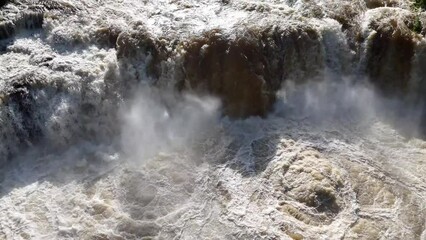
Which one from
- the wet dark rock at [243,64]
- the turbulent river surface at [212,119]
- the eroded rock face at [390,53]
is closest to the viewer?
the turbulent river surface at [212,119]

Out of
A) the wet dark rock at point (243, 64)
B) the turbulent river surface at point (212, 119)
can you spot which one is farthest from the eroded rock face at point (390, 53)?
the wet dark rock at point (243, 64)

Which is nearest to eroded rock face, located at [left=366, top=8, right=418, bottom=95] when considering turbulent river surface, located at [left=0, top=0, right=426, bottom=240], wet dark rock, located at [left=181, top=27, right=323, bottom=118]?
turbulent river surface, located at [left=0, top=0, right=426, bottom=240]

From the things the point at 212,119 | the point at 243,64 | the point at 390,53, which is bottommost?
the point at 212,119

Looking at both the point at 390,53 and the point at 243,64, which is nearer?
the point at 243,64

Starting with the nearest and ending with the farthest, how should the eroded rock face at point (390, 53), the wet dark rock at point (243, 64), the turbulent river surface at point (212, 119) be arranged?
the turbulent river surface at point (212, 119)
the wet dark rock at point (243, 64)
the eroded rock face at point (390, 53)

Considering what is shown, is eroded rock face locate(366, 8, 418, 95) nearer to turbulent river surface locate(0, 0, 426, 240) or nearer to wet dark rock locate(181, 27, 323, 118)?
turbulent river surface locate(0, 0, 426, 240)

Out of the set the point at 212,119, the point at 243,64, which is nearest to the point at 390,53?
the point at 243,64

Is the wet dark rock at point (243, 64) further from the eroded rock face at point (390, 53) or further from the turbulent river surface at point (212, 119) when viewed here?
the eroded rock face at point (390, 53)

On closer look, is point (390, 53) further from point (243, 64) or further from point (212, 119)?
point (212, 119)
